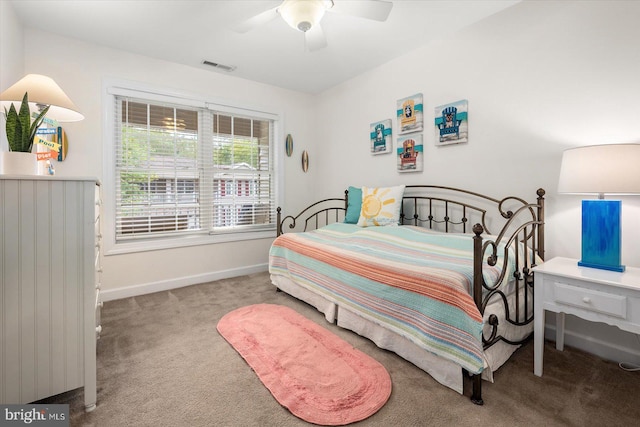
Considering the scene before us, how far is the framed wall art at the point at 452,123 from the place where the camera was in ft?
8.31

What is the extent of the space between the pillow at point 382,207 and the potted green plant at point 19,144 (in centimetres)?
233

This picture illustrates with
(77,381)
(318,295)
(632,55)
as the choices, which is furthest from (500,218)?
(77,381)

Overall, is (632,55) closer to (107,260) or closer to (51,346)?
(51,346)

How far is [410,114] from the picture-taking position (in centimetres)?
293

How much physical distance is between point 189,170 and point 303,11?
84.3 inches

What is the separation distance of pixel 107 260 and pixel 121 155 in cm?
102

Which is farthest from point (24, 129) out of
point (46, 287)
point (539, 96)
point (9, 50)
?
point (539, 96)

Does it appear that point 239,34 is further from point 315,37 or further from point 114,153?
point 114,153

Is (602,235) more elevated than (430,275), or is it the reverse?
(602,235)

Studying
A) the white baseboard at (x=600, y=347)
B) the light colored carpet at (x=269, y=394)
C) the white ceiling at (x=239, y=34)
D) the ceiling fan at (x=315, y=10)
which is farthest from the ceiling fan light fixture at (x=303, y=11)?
the white baseboard at (x=600, y=347)

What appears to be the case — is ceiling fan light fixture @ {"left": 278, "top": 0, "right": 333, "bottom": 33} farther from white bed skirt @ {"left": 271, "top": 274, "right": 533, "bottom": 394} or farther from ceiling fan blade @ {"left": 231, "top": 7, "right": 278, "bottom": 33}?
white bed skirt @ {"left": 271, "top": 274, "right": 533, "bottom": 394}

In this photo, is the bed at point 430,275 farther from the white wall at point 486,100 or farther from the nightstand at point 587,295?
the white wall at point 486,100

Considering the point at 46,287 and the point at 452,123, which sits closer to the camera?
the point at 46,287

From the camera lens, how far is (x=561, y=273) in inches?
59.1
